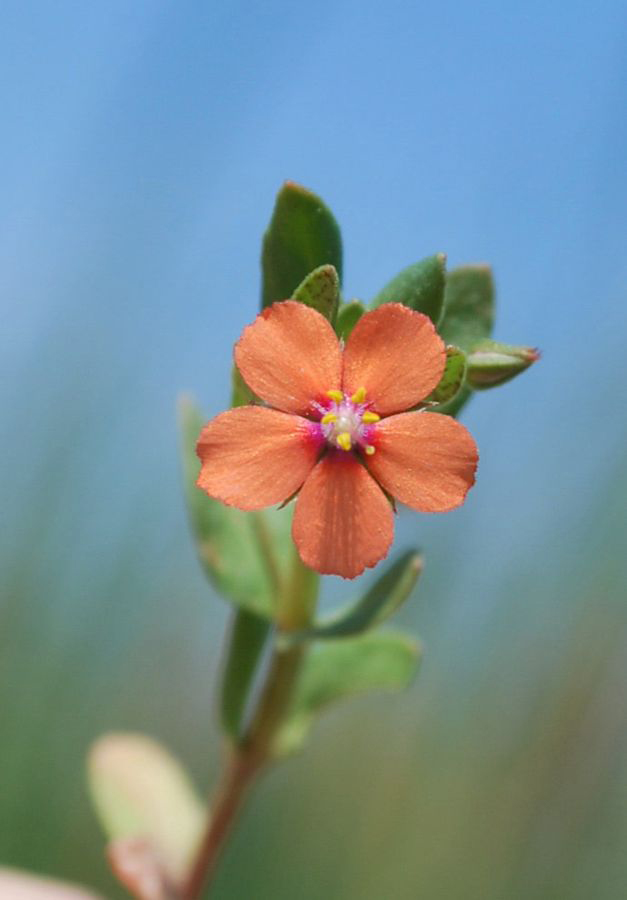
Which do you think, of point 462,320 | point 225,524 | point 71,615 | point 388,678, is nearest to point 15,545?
point 71,615

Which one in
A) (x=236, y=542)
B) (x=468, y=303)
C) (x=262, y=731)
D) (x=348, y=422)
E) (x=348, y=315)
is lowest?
(x=262, y=731)

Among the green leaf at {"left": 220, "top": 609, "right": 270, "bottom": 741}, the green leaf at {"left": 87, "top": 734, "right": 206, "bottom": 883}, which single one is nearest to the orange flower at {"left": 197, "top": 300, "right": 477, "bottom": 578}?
the green leaf at {"left": 220, "top": 609, "right": 270, "bottom": 741}

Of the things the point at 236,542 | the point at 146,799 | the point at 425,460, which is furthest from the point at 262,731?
the point at 425,460

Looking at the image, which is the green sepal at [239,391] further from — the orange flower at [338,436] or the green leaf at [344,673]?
the green leaf at [344,673]

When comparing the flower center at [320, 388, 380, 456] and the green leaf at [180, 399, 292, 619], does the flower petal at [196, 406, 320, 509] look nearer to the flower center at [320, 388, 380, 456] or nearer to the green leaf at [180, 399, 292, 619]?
the flower center at [320, 388, 380, 456]

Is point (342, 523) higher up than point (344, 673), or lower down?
higher up

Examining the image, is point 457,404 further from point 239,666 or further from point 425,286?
point 239,666

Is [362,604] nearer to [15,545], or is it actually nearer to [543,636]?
[543,636]
